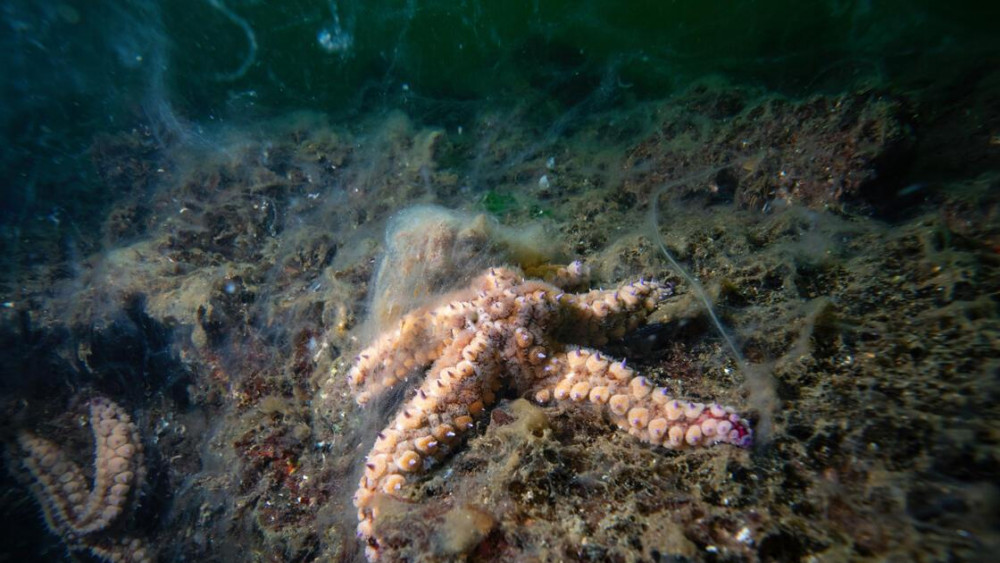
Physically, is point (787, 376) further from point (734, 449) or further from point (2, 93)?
point (2, 93)

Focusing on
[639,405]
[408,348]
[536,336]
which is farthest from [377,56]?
[639,405]

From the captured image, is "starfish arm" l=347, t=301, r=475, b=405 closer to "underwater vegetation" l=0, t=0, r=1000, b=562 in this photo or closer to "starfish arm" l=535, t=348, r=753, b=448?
"underwater vegetation" l=0, t=0, r=1000, b=562

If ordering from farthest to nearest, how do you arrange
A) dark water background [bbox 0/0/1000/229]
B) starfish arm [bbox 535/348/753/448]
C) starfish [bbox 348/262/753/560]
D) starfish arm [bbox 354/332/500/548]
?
dark water background [bbox 0/0/1000/229], starfish arm [bbox 354/332/500/548], starfish [bbox 348/262/753/560], starfish arm [bbox 535/348/753/448]

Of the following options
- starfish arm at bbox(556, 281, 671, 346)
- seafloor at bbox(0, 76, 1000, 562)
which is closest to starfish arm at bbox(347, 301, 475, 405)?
seafloor at bbox(0, 76, 1000, 562)

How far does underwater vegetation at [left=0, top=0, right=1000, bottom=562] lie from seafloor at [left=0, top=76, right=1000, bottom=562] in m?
0.02

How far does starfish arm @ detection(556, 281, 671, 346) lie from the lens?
9.57 ft

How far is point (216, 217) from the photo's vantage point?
27.6 feet

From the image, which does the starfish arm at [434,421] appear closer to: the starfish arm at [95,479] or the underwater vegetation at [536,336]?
the underwater vegetation at [536,336]

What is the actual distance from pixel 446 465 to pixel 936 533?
2213 mm

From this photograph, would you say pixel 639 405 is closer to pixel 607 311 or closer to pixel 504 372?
pixel 607 311

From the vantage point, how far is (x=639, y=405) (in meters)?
2.29

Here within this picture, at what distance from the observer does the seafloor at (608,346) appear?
5.94 feet

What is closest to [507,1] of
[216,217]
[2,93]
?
[216,217]

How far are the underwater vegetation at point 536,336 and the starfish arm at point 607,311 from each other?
23 millimetres
